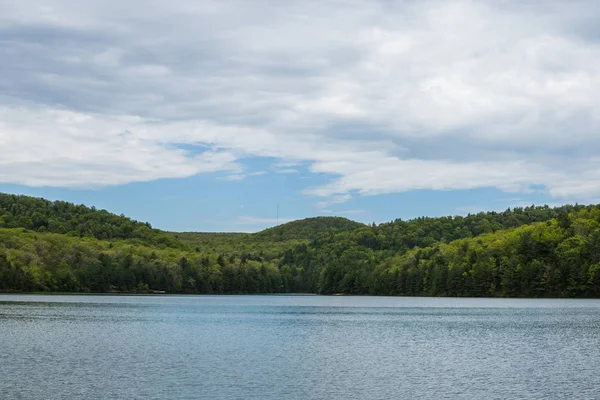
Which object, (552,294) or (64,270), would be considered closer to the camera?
(552,294)

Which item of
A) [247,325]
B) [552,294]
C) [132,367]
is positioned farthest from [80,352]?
[552,294]

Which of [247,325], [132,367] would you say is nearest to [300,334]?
[247,325]

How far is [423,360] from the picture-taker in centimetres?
5003

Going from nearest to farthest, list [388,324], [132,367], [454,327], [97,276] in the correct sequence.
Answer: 1. [132,367]
2. [454,327]
3. [388,324]
4. [97,276]

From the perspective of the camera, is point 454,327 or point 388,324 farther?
point 388,324

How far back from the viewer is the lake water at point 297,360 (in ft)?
121

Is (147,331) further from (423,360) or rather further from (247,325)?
(423,360)

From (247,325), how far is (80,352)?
107 ft

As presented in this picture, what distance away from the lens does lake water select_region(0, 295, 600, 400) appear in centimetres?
3700

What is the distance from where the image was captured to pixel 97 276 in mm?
193750

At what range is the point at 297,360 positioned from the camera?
49.6 m

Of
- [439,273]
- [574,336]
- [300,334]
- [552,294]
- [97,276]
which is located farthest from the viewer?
[97,276]

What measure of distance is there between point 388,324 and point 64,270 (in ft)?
403

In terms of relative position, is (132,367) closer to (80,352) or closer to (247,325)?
(80,352)
